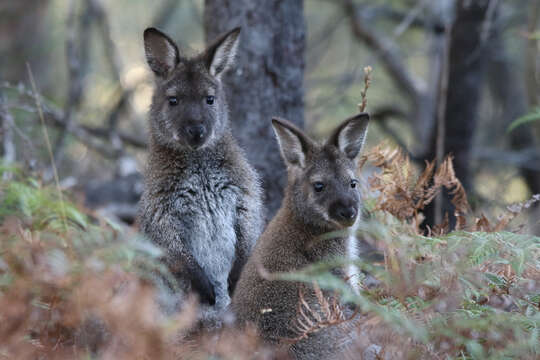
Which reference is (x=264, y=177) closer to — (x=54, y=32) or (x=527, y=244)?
(x=527, y=244)

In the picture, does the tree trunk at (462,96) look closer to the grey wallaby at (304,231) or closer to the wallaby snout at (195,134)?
the grey wallaby at (304,231)

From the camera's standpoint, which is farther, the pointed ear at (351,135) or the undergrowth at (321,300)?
the pointed ear at (351,135)

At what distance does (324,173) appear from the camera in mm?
4656

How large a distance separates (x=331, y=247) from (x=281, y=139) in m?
0.96

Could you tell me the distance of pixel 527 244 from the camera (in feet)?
11.8

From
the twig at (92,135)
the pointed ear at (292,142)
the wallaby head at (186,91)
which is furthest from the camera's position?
the twig at (92,135)

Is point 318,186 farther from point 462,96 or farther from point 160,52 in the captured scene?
point 462,96

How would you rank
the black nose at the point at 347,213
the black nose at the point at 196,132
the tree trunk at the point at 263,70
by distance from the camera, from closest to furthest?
the black nose at the point at 347,213
the black nose at the point at 196,132
the tree trunk at the point at 263,70

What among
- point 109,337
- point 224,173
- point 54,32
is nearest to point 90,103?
point 54,32

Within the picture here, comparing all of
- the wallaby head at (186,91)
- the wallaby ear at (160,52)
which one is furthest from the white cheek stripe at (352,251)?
the wallaby ear at (160,52)

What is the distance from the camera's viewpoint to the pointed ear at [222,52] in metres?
5.07

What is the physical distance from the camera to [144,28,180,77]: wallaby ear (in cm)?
509

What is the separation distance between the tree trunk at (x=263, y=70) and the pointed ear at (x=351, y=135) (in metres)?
1.58

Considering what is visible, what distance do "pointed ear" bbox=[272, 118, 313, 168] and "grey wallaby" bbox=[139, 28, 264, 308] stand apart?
58cm
